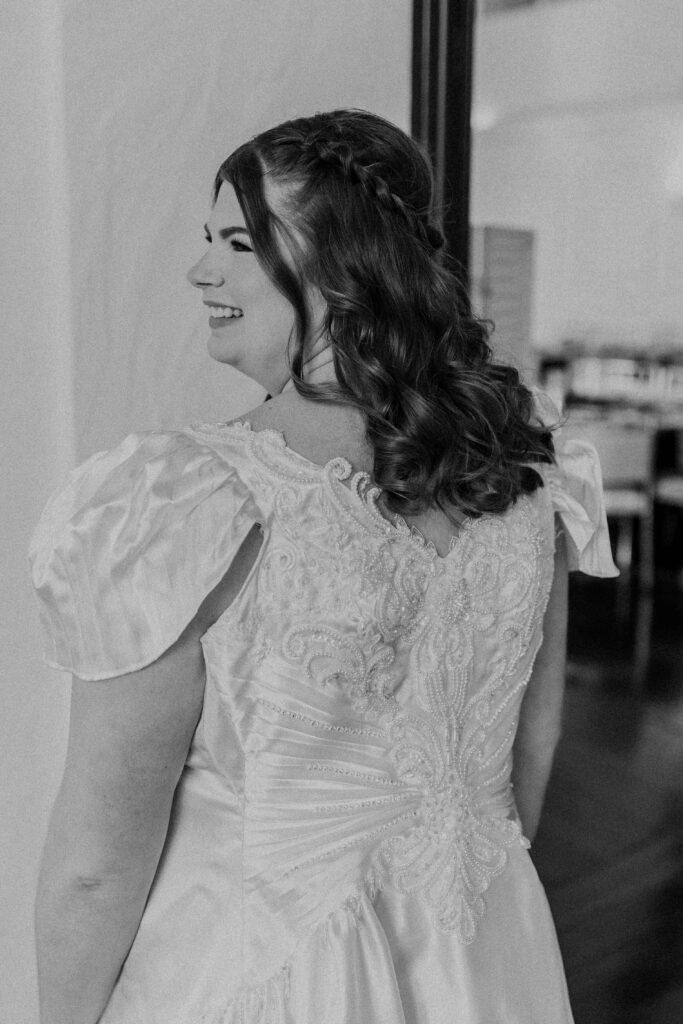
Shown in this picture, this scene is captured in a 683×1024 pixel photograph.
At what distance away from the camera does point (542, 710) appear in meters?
1.36

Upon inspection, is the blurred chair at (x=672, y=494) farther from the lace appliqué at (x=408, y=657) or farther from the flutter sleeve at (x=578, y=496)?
the lace appliqué at (x=408, y=657)

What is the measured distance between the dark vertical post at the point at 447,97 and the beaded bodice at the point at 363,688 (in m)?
1.01

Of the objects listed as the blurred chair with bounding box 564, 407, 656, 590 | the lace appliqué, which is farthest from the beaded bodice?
the blurred chair with bounding box 564, 407, 656, 590

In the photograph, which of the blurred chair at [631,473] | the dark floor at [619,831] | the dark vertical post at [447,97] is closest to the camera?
the dark vertical post at [447,97]

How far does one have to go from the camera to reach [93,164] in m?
1.40

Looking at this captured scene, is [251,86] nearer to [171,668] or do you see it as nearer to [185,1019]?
[171,668]

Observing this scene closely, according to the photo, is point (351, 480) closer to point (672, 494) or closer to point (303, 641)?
point (303, 641)

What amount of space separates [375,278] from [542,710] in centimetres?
65

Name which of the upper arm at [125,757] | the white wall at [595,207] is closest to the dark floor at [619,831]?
the upper arm at [125,757]

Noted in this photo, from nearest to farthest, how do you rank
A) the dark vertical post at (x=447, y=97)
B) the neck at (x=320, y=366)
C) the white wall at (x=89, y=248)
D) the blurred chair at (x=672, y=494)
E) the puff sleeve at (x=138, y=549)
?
the puff sleeve at (x=138, y=549)
the neck at (x=320, y=366)
the white wall at (x=89, y=248)
the dark vertical post at (x=447, y=97)
the blurred chair at (x=672, y=494)

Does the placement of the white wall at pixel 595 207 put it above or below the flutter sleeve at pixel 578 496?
above

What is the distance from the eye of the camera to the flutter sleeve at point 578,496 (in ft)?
4.09

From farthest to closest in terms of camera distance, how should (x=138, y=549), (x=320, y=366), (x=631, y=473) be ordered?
(x=631, y=473) < (x=320, y=366) < (x=138, y=549)

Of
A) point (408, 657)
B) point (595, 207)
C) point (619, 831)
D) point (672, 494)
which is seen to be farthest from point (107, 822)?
point (595, 207)
